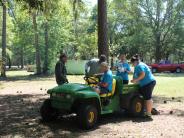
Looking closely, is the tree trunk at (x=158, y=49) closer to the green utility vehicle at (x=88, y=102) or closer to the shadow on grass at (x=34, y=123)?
the shadow on grass at (x=34, y=123)

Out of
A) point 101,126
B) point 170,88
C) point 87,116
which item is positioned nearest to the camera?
point 87,116

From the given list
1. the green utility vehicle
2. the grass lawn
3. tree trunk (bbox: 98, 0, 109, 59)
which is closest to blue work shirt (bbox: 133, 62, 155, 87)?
the green utility vehicle

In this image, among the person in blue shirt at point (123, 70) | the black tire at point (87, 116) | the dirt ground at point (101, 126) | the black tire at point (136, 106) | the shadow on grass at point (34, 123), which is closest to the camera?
the dirt ground at point (101, 126)

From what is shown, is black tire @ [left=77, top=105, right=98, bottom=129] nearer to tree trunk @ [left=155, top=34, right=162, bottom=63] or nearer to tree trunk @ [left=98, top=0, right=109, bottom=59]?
tree trunk @ [left=98, top=0, right=109, bottom=59]

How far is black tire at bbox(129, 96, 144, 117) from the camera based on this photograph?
12.7m

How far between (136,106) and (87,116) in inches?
92.1

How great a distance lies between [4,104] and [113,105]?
5830 mm

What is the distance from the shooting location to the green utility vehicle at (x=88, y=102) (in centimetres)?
1099

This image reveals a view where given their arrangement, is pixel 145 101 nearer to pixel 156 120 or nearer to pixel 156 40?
pixel 156 120

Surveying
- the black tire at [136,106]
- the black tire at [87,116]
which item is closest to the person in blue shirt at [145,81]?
the black tire at [136,106]

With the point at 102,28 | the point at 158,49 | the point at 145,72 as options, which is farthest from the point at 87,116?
the point at 158,49

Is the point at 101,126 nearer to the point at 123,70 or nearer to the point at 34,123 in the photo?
the point at 34,123

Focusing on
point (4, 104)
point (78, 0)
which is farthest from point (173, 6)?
point (4, 104)

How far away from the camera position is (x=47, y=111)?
39.0 feet
